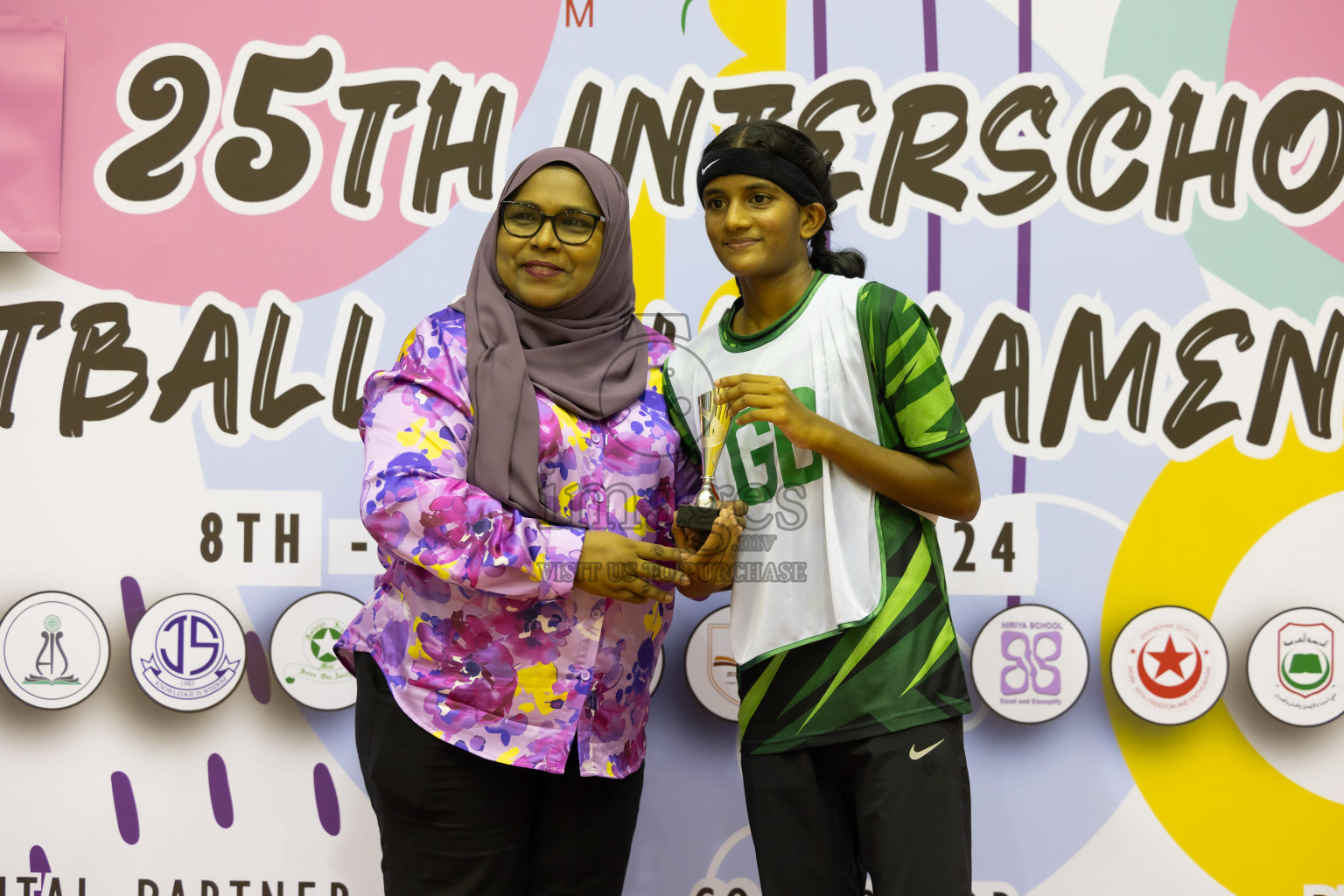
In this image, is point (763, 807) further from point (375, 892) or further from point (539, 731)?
point (375, 892)

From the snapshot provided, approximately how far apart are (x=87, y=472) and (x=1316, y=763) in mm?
3001

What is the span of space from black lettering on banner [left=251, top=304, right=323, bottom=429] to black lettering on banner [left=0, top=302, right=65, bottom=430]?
51cm

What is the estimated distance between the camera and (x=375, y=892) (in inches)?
92.7

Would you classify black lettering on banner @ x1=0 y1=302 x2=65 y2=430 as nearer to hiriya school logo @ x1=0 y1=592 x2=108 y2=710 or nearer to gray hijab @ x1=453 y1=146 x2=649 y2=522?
hiriya school logo @ x1=0 y1=592 x2=108 y2=710

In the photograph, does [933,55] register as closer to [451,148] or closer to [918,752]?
[451,148]

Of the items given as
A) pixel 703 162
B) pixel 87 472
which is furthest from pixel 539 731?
pixel 87 472

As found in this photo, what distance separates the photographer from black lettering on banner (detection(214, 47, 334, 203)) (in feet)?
7.70

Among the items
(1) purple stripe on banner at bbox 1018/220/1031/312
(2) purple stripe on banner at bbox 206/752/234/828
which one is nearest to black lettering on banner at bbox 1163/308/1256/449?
(1) purple stripe on banner at bbox 1018/220/1031/312

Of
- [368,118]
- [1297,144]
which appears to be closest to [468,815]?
[368,118]

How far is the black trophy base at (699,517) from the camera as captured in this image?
1.53 metres

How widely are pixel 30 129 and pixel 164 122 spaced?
0.32m

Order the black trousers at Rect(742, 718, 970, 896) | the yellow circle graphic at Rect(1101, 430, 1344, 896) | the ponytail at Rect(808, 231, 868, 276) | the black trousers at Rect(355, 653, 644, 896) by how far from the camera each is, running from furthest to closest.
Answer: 1. the yellow circle graphic at Rect(1101, 430, 1344, 896)
2. the ponytail at Rect(808, 231, 868, 276)
3. the black trousers at Rect(355, 653, 644, 896)
4. the black trousers at Rect(742, 718, 970, 896)

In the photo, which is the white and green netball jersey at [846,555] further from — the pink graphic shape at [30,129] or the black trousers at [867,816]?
the pink graphic shape at [30,129]

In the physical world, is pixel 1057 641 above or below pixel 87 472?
below
